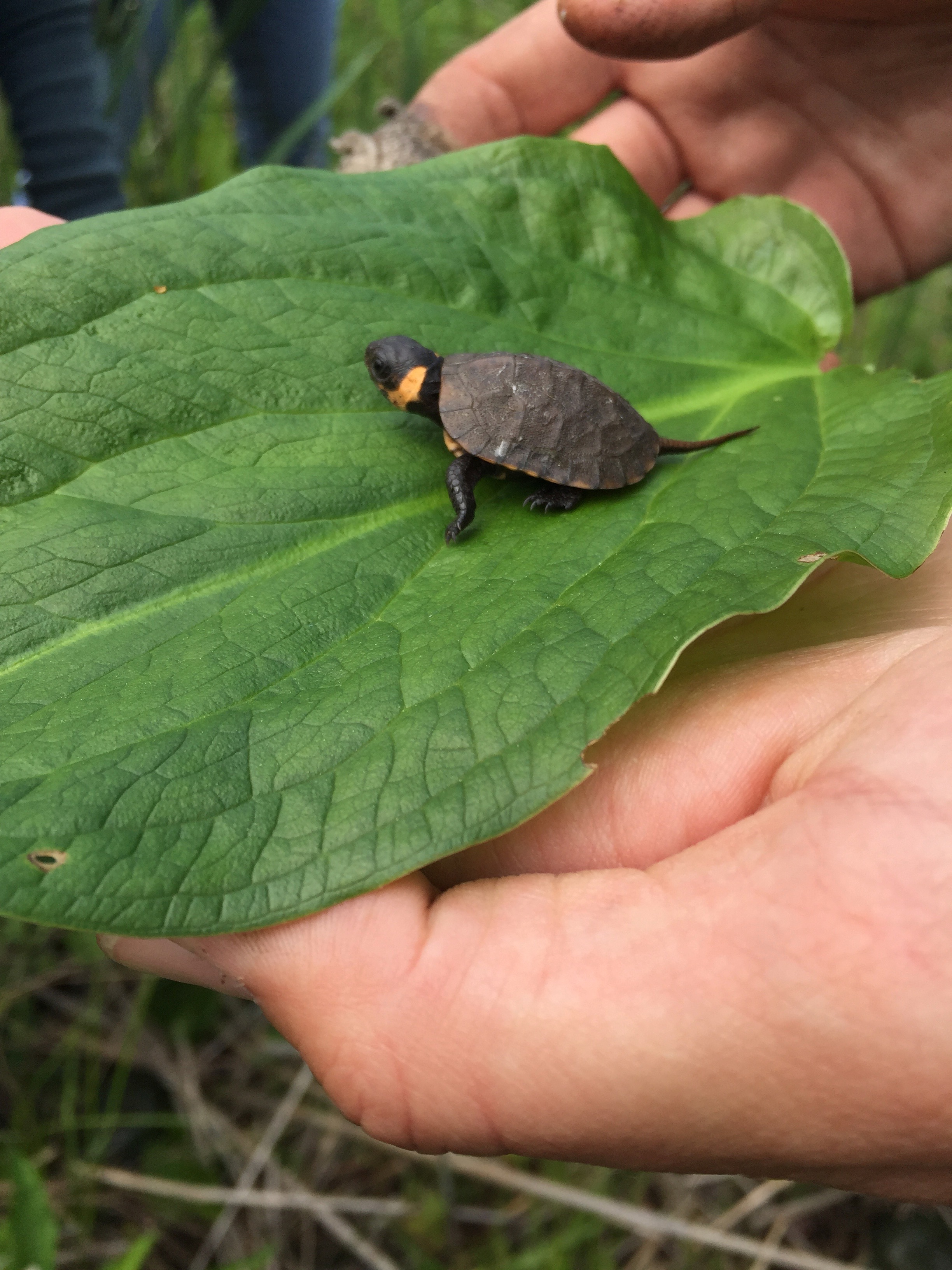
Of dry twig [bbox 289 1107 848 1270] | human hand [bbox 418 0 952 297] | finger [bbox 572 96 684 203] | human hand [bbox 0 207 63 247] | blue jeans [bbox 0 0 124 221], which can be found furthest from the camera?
finger [bbox 572 96 684 203]

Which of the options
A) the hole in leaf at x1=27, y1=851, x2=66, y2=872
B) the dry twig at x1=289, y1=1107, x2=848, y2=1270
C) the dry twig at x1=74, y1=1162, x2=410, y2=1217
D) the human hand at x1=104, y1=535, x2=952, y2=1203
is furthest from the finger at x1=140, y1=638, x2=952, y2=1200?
the dry twig at x1=74, y1=1162, x2=410, y2=1217

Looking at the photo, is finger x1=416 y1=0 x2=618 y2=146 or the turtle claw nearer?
the turtle claw

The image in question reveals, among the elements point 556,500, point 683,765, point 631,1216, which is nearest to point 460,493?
point 556,500

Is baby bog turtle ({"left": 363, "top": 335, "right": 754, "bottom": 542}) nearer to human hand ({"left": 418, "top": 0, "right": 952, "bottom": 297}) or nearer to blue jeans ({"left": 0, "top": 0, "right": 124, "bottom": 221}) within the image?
human hand ({"left": 418, "top": 0, "right": 952, "bottom": 297})

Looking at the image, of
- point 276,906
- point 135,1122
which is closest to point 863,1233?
point 135,1122

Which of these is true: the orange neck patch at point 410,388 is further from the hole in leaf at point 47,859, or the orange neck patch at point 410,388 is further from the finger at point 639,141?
the finger at point 639,141

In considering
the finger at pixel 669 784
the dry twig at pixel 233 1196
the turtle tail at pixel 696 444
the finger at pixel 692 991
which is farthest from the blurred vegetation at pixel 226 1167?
the turtle tail at pixel 696 444
